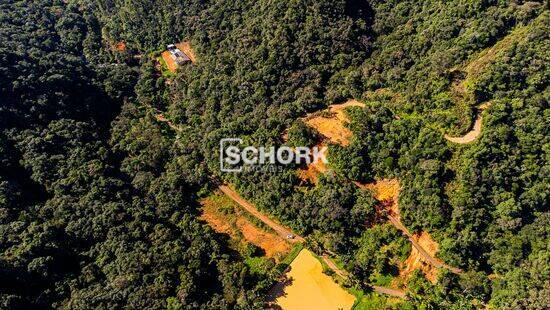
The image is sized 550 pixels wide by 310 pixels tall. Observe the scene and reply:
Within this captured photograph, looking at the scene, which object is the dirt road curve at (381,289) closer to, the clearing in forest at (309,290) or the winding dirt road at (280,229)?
the winding dirt road at (280,229)

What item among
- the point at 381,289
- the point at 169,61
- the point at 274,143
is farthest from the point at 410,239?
the point at 169,61

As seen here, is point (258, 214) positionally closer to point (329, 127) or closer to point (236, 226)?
point (236, 226)

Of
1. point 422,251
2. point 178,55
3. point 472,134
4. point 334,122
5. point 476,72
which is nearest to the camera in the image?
point 422,251

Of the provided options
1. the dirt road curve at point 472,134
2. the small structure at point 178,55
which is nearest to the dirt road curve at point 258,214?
the dirt road curve at point 472,134

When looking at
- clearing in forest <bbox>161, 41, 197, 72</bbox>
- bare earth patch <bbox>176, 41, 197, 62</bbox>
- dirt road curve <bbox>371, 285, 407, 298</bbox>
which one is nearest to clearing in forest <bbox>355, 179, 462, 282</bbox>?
dirt road curve <bbox>371, 285, 407, 298</bbox>

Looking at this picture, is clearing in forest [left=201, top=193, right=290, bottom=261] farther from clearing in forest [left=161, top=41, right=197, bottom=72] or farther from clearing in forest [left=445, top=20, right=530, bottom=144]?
clearing in forest [left=161, top=41, right=197, bottom=72]
